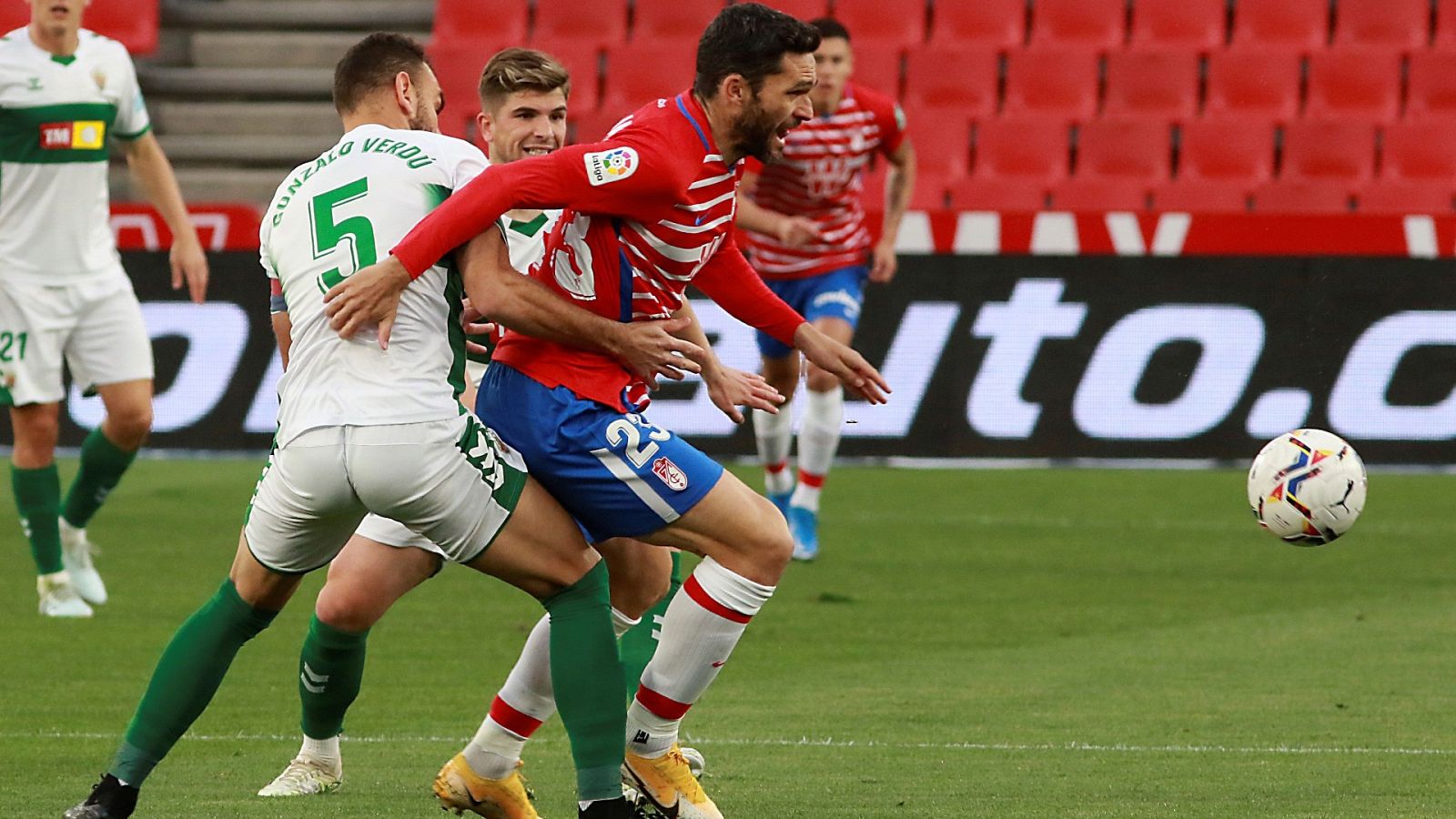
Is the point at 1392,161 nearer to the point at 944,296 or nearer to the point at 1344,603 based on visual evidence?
the point at 944,296

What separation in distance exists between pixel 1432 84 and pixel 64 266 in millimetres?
10019

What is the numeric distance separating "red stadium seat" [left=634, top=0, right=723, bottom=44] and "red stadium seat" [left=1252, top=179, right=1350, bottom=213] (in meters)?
4.26

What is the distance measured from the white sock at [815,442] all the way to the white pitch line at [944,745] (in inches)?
145

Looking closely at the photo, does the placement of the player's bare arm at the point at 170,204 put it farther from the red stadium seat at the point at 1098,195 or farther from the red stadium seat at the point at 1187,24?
the red stadium seat at the point at 1187,24

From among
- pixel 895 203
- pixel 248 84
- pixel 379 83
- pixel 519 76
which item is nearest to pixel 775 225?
pixel 895 203

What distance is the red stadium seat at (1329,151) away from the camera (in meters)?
14.0

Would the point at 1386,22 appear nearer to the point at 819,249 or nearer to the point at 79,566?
the point at 819,249

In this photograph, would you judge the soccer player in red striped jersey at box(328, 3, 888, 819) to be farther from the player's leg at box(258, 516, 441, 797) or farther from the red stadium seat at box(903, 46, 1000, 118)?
the red stadium seat at box(903, 46, 1000, 118)

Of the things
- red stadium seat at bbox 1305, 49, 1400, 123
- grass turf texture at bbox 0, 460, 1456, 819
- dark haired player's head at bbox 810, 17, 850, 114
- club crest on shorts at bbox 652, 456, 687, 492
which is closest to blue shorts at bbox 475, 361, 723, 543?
club crest on shorts at bbox 652, 456, 687, 492

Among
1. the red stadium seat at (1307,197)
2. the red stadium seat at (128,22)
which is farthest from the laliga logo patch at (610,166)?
the red stadium seat at (128,22)

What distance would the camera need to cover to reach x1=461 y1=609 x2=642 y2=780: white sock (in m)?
4.43

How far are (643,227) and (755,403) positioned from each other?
0.46 meters

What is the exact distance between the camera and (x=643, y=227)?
4277mm

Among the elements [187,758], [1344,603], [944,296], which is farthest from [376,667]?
[944,296]
